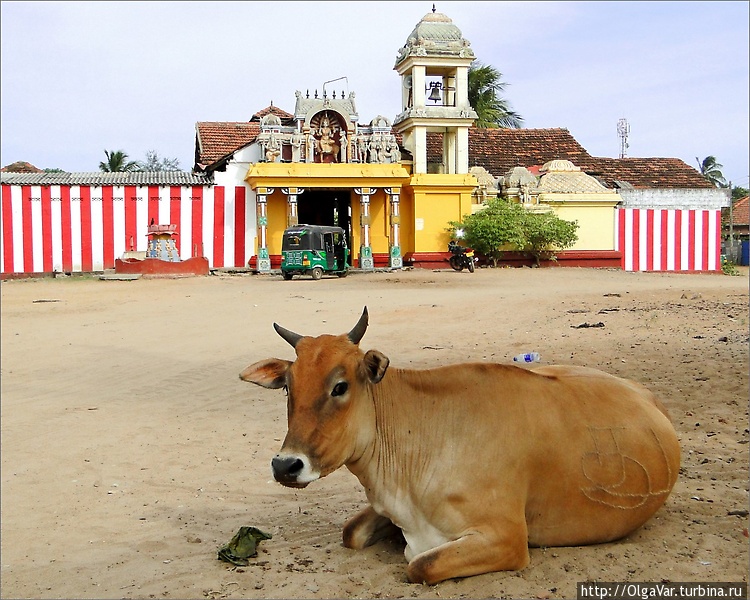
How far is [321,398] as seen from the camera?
400 cm

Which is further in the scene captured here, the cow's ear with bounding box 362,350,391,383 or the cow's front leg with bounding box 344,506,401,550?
the cow's front leg with bounding box 344,506,401,550

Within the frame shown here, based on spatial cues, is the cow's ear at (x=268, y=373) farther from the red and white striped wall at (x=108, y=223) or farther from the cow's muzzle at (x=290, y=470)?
the red and white striped wall at (x=108, y=223)

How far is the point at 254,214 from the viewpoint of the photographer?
89.1 feet

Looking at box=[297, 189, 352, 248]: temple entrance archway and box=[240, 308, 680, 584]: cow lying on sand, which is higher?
box=[297, 189, 352, 248]: temple entrance archway

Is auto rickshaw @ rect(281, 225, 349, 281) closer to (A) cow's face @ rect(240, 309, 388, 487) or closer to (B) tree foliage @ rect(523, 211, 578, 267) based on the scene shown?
(B) tree foliage @ rect(523, 211, 578, 267)

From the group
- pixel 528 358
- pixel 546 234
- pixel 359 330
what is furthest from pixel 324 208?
pixel 359 330

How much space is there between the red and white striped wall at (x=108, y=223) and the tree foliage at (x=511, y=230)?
6.94 metres

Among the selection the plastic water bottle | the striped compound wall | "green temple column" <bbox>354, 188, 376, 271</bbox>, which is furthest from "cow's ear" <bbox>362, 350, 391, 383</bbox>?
the striped compound wall

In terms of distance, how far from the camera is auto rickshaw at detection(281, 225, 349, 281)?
22.9 metres

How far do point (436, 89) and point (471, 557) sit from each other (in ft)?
81.9

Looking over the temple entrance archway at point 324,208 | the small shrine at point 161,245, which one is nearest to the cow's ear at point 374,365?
the small shrine at point 161,245

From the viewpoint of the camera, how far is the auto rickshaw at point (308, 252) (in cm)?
2288

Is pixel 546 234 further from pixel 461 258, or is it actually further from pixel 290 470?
pixel 290 470

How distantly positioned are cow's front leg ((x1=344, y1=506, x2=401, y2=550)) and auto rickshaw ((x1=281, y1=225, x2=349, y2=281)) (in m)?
18.5
